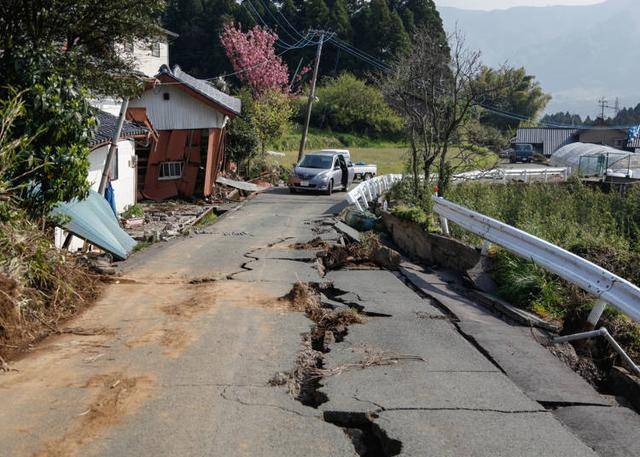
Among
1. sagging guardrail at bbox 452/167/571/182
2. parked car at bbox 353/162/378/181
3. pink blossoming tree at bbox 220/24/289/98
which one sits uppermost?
pink blossoming tree at bbox 220/24/289/98

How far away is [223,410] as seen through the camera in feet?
16.1

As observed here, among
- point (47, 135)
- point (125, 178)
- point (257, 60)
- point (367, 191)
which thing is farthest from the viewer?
point (257, 60)

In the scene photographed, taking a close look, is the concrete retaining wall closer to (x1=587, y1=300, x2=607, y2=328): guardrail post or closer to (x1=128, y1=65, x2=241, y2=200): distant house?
(x1=587, y1=300, x2=607, y2=328): guardrail post

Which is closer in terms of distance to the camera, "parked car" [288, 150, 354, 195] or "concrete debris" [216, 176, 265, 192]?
"concrete debris" [216, 176, 265, 192]

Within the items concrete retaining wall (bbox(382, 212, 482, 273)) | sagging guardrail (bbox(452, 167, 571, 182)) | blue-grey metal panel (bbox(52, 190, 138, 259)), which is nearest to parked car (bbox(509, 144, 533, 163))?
sagging guardrail (bbox(452, 167, 571, 182))

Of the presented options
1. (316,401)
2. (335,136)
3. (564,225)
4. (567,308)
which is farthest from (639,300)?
(335,136)

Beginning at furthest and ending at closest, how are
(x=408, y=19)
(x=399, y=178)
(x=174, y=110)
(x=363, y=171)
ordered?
1. (x=408, y=19)
2. (x=363, y=171)
3. (x=174, y=110)
4. (x=399, y=178)

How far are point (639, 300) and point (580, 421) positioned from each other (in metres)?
2.00

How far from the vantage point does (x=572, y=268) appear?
7.96 m

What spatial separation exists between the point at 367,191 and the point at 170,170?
817 cm

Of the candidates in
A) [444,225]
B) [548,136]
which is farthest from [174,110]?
[548,136]

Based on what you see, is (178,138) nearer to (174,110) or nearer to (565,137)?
(174,110)

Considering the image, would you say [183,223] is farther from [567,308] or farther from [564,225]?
[567,308]

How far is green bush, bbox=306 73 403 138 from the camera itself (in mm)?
59125
